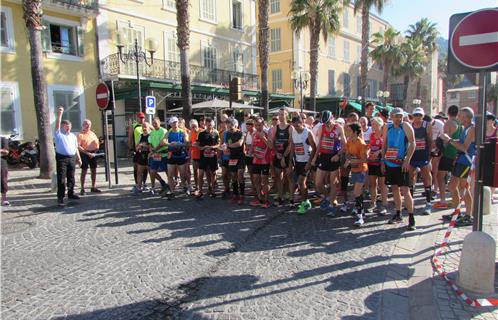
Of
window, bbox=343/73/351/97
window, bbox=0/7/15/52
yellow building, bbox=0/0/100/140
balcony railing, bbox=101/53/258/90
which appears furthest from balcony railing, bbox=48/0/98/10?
window, bbox=343/73/351/97

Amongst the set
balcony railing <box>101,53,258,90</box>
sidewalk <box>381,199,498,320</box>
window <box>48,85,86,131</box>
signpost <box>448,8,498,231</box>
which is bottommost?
sidewalk <box>381,199,498,320</box>

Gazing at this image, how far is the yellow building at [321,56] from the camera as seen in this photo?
31984mm

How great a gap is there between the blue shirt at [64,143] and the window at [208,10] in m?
17.1

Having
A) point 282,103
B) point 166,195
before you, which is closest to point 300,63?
point 282,103

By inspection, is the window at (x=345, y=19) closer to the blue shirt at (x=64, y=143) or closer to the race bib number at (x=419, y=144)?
the race bib number at (x=419, y=144)

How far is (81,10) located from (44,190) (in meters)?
11.1

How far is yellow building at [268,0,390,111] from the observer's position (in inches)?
1259

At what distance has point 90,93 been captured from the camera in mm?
18156

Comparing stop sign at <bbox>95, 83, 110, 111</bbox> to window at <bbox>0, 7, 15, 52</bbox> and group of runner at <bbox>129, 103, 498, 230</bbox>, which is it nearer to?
group of runner at <bbox>129, 103, 498, 230</bbox>

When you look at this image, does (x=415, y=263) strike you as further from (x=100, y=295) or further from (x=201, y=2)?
(x=201, y=2)

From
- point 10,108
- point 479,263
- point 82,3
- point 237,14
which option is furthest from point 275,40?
point 479,263

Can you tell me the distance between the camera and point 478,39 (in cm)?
377

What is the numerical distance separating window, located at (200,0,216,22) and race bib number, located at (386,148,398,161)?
1970 cm

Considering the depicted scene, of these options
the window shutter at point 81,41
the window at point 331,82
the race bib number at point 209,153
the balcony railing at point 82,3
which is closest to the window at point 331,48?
the window at point 331,82
